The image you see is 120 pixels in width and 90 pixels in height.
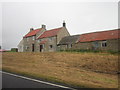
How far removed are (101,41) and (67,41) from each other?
38.9 feet

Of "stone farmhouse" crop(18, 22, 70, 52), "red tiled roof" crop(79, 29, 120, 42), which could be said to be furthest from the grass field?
"stone farmhouse" crop(18, 22, 70, 52)

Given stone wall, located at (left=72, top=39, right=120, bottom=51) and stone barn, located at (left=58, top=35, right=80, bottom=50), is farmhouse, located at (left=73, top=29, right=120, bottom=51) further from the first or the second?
stone barn, located at (left=58, top=35, right=80, bottom=50)

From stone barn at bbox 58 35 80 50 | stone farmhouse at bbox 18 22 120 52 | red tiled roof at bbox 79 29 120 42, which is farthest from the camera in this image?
stone barn at bbox 58 35 80 50

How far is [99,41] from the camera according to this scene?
3528 centimetres

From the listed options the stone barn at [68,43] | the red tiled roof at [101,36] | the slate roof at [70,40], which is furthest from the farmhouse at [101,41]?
the slate roof at [70,40]

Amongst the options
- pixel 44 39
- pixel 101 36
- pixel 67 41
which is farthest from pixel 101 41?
pixel 44 39

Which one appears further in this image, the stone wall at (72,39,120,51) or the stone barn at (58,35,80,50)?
the stone barn at (58,35,80,50)

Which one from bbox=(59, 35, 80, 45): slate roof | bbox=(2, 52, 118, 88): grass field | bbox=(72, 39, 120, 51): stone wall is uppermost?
bbox=(59, 35, 80, 45): slate roof

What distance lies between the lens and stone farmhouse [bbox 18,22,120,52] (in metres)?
33.7

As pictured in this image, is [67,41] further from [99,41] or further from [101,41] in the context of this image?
[101,41]

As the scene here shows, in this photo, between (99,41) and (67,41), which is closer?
(99,41)

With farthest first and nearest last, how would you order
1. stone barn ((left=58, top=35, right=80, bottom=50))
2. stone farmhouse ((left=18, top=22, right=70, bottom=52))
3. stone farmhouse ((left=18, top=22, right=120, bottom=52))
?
stone farmhouse ((left=18, top=22, right=70, bottom=52)), stone barn ((left=58, top=35, right=80, bottom=50)), stone farmhouse ((left=18, top=22, right=120, bottom=52))

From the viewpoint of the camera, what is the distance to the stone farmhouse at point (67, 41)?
33.7 meters

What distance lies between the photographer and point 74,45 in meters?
40.1
